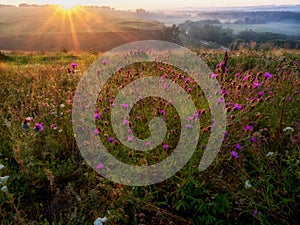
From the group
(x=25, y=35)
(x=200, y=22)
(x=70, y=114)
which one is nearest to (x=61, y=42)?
(x=25, y=35)

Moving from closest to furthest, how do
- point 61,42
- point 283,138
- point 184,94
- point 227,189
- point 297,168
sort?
point 227,189 → point 297,168 → point 283,138 → point 184,94 → point 61,42

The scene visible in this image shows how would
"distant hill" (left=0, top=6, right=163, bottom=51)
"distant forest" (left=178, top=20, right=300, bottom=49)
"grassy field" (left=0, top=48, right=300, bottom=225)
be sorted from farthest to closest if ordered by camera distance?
1. "distant forest" (left=178, top=20, right=300, bottom=49)
2. "distant hill" (left=0, top=6, right=163, bottom=51)
3. "grassy field" (left=0, top=48, right=300, bottom=225)

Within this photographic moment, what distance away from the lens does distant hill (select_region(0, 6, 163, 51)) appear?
46.3 meters

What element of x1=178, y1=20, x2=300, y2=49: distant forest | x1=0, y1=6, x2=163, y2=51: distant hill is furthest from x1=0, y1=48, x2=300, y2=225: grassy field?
x1=178, y1=20, x2=300, y2=49: distant forest

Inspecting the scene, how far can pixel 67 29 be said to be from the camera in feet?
186

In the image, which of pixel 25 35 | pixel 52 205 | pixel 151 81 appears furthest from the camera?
pixel 25 35

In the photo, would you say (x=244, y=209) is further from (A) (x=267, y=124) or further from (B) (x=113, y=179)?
(A) (x=267, y=124)

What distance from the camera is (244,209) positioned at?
6.80 feet

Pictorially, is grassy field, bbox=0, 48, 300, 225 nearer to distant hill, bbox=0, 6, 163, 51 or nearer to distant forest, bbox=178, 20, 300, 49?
distant hill, bbox=0, 6, 163, 51

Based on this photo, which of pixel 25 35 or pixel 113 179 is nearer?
pixel 113 179

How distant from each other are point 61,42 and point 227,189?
47.5 metres

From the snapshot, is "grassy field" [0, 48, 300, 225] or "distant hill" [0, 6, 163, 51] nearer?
"grassy field" [0, 48, 300, 225]

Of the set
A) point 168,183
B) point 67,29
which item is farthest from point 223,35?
point 168,183

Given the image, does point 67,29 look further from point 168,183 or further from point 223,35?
point 168,183
